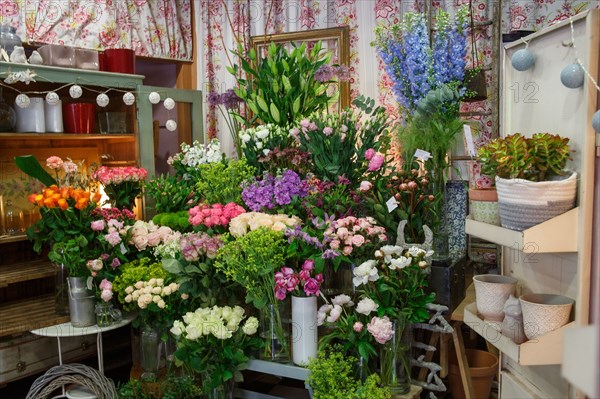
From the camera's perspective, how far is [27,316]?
2375 millimetres

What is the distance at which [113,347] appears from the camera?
3.01 metres

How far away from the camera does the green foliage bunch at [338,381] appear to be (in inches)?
67.1

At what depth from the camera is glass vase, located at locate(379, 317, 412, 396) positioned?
5.90 feet

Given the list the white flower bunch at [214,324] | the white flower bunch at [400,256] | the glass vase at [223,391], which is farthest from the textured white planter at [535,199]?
the glass vase at [223,391]

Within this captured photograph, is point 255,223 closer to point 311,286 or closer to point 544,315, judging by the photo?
point 311,286

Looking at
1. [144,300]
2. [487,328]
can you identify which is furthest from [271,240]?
[487,328]

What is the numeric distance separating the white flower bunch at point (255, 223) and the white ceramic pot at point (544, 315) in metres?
0.86

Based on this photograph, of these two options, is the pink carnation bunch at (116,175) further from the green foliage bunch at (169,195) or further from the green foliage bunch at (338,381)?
the green foliage bunch at (338,381)

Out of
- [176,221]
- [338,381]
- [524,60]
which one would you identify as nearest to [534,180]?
[524,60]

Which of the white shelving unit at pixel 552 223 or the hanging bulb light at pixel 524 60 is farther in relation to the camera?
the hanging bulb light at pixel 524 60

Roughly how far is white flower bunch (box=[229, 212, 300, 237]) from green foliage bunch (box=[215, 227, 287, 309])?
36mm

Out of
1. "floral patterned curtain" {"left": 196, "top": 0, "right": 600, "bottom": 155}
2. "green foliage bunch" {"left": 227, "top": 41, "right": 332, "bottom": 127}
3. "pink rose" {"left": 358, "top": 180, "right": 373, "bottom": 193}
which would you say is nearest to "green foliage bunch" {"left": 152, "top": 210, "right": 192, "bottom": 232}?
"green foliage bunch" {"left": 227, "top": 41, "right": 332, "bottom": 127}

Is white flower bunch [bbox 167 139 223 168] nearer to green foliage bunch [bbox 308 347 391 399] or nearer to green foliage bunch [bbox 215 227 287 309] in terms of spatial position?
green foliage bunch [bbox 215 227 287 309]

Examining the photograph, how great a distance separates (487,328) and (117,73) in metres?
2.25
